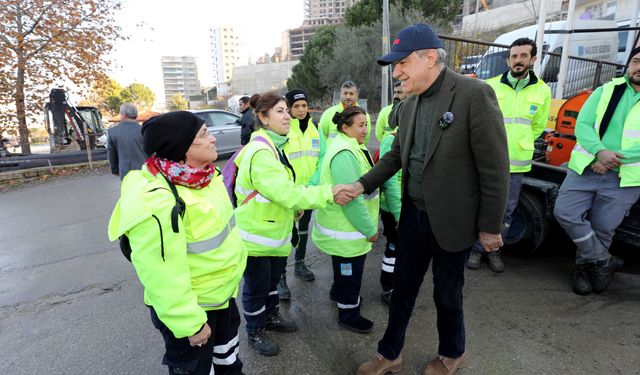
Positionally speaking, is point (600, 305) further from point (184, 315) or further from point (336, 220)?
point (184, 315)

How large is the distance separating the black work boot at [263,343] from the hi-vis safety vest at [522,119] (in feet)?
8.55

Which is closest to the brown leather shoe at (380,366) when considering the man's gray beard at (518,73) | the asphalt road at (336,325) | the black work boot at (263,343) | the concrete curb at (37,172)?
the asphalt road at (336,325)

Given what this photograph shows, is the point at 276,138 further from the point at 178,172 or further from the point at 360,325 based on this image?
the point at 360,325

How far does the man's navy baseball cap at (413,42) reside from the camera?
6.06 ft

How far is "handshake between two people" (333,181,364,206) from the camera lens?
2346mm

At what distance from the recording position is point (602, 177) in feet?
9.43

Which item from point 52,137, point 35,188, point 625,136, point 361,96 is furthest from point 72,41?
point 625,136

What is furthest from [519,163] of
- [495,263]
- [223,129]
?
[223,129]

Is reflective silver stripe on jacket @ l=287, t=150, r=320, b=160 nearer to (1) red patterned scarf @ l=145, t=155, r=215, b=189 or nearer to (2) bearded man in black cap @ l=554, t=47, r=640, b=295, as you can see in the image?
(1) red patterned scarf @ l=145, t=155, r=215, b=189

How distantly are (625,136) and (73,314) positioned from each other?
15.9 feet

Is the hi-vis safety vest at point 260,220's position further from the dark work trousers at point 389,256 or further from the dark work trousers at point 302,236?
the dark work trousers at point 302,236

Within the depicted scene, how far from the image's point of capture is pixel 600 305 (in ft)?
9.61

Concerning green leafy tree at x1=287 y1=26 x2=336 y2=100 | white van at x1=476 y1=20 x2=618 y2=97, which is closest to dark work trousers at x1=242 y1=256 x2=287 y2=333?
white van at x1=476 y1=20 x2=618 y2=97

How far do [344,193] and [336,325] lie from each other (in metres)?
1.19
